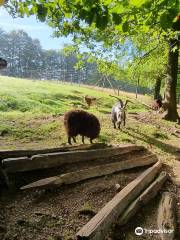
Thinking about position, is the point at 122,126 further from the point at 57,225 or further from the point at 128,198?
the point at 57,225

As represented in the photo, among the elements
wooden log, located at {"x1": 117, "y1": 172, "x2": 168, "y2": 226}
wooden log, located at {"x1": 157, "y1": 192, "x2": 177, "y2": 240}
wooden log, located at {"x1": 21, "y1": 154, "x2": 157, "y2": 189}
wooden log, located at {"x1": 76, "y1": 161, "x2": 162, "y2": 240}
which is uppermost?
wooden log, located at {"x1": 21, "y1": 154, "x2": 157, "y2": 189}

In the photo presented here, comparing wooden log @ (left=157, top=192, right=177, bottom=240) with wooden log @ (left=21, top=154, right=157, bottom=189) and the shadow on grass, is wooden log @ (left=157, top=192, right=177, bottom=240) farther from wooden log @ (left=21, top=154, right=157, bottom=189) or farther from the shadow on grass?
the shadow on grass

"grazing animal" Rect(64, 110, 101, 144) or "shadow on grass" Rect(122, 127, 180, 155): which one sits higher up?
"grazing animal" Rect(64, 110, 101, 144)

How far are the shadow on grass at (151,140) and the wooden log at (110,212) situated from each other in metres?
5.27

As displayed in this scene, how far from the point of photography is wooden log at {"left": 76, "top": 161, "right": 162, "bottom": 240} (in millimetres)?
5195

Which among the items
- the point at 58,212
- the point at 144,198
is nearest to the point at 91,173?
the point at 144,198

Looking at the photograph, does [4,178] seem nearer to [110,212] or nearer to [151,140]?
[110,212]

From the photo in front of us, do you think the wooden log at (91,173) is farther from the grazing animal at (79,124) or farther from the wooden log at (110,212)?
the grazing animal at (79,124)

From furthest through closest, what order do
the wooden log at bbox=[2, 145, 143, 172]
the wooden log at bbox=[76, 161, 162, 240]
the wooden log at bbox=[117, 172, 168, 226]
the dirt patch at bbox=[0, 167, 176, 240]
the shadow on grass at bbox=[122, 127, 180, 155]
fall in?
the shadow on grass at bbox=[122, 127, 180, 155]
the wooden log at bbox=[2, 145, 143, 172]
the wooden log at bbox=[117, 172, 168, 226]
the dirt patch at bbox=[0, 167, 176, 240]
the wooden log at bbox=[76, 161, 162, 240]

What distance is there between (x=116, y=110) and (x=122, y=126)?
103 centimetres

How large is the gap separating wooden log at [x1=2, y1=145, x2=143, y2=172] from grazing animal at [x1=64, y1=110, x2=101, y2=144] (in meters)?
2.12

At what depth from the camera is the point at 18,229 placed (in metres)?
5.66

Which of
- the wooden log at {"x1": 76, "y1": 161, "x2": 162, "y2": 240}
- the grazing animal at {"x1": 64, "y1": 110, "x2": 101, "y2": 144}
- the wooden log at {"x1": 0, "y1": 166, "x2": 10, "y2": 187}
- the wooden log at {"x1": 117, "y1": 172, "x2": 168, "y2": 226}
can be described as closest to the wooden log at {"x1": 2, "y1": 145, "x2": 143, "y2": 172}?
the wooden log at {"x1": 0, "y1": 166, "x2": 10, "y2": 187}

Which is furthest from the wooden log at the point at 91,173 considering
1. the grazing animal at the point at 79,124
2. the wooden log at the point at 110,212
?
the grazing animal at the point at 79,124
